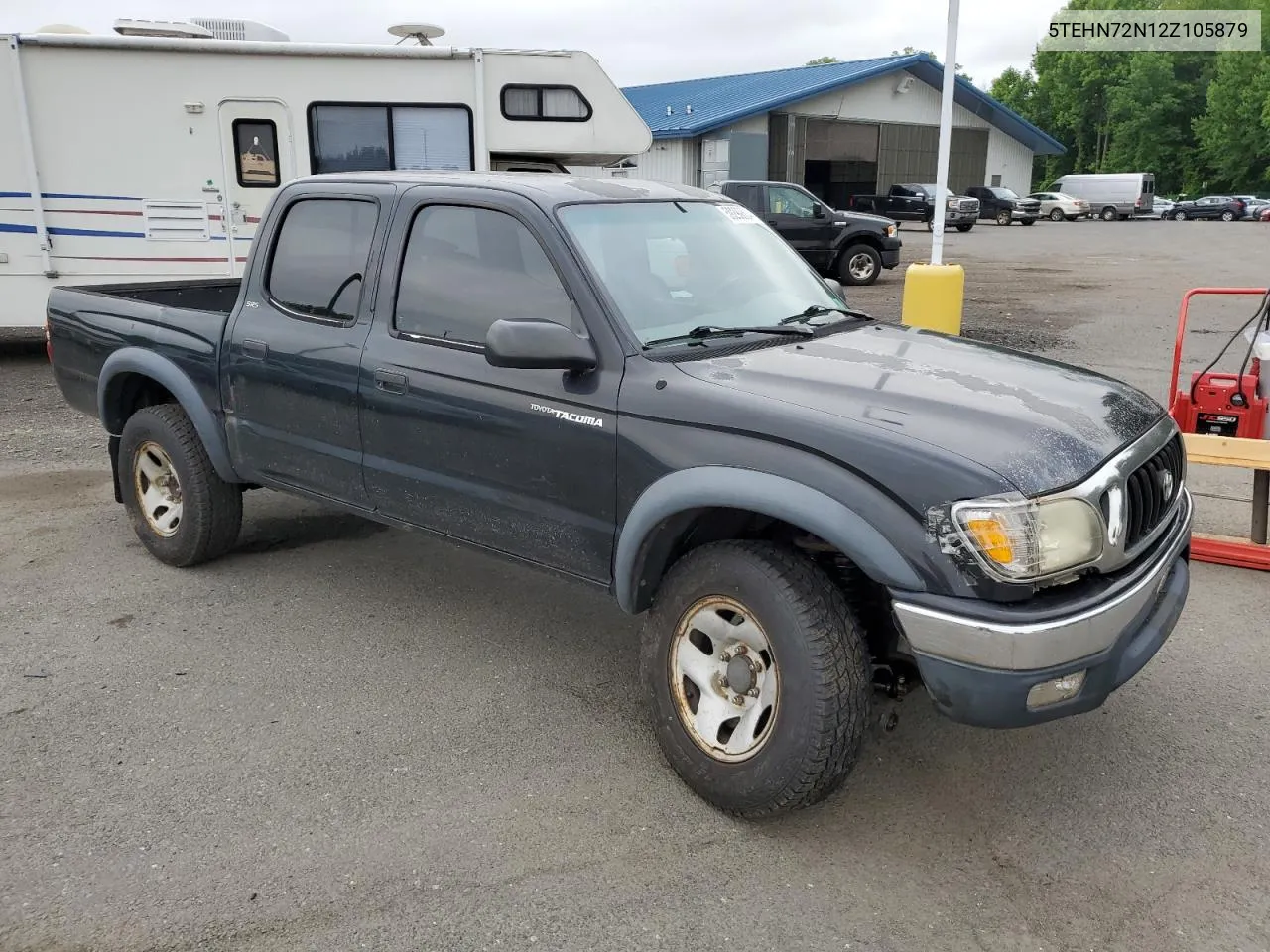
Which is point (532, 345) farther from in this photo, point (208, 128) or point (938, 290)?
point (208, 128)

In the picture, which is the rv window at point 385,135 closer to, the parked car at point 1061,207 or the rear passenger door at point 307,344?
the rear passenger door at point 307,344

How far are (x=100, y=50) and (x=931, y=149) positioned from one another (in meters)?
42.2

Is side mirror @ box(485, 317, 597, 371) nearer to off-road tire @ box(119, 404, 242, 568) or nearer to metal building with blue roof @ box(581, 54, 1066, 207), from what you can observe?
off-road tire @ box(119, 404, 242, 568)

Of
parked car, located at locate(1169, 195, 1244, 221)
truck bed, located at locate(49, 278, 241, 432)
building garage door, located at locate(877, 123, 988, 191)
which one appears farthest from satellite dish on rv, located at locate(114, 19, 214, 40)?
parked car, located at locate(1169, 195, 1244, 221)

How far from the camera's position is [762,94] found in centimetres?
4234

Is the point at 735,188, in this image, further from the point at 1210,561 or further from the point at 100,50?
the point at 1210,561

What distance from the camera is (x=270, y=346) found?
4.52 metres

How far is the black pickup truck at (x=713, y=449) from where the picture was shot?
278 centimetres

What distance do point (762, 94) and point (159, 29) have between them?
35.1 m

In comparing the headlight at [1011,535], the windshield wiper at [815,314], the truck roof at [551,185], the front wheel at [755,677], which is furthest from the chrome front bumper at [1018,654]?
the truck roof at [551,185]

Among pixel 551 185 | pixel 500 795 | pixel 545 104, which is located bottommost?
pixel 500 795

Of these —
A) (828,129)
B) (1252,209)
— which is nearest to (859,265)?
(828,129)

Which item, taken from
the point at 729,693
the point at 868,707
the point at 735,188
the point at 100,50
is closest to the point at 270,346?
the point at 729,693

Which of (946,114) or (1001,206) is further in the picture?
(1001,206)
